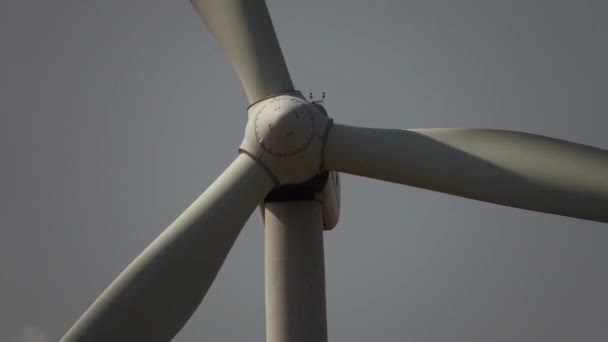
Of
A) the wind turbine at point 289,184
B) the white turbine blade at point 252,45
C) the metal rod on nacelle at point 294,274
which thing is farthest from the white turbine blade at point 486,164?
the white turbine blade at point 252,45

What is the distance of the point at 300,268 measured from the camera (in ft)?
34.3

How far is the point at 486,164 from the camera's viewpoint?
9539mm

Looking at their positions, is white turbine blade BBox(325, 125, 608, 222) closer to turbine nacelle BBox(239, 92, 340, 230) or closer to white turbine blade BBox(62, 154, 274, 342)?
turbine nacelle BBox(239, 92, 340, 230)

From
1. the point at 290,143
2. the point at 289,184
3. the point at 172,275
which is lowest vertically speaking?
the point at 172,275

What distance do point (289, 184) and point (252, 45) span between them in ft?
7.27

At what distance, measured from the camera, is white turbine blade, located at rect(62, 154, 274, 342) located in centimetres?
781

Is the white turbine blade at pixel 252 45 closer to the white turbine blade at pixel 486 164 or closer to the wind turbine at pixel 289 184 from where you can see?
the wind turbine at pixel 289 184

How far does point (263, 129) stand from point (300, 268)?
6.80 ft

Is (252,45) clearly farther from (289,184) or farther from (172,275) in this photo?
(172,275)

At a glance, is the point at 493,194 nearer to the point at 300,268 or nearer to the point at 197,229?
the point at 300,268

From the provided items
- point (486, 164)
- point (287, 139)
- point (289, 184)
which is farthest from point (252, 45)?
point (486, 164)

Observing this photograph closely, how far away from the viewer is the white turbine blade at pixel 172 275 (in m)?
7.81

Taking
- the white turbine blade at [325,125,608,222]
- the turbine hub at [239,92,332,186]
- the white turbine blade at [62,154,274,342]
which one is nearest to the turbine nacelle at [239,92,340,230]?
the turbine hub at [239,92,332,186]

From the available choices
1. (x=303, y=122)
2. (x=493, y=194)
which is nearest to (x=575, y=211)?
(x=493, y=194)
